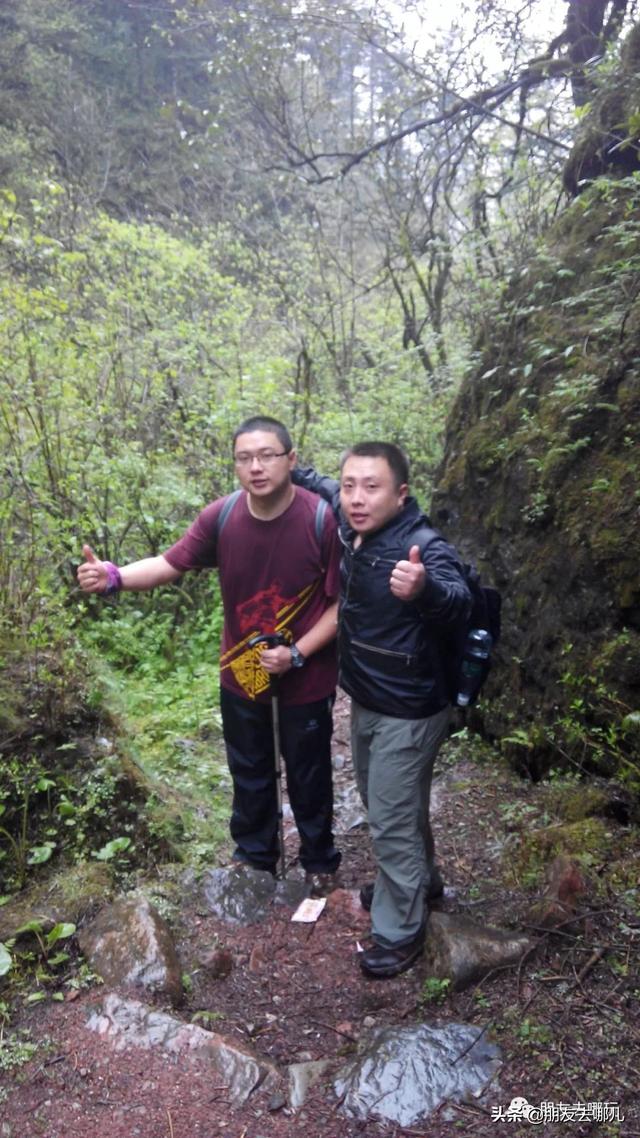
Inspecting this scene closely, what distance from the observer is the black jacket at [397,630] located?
312 cm

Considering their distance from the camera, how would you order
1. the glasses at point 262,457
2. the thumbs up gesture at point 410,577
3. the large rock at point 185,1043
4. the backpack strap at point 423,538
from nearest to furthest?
the large rock at point 185,1043 → the thumbs up gesture at point 410,577 → the backpack strap at point 423,538 → the glasses at point 262,457

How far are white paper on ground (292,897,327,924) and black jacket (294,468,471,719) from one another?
1.21m

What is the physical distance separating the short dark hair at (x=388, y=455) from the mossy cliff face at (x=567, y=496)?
1475mm

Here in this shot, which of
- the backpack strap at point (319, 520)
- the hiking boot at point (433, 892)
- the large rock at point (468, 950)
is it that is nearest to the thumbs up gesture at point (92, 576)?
the backpack strap at point (319, 520)

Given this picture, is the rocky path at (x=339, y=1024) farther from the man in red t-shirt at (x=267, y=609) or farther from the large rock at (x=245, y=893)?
the man in red t-shirt at (x=267, y=609)

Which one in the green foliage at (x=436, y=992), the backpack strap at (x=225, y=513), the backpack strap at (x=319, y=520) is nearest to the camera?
the green foliage at (x=436, y=992)

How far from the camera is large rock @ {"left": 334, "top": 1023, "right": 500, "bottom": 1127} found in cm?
240

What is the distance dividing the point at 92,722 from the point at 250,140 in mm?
13242

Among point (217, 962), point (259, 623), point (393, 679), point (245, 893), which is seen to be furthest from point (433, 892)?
point (259, 623)

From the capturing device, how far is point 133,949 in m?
2.93

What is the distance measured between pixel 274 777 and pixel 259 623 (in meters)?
0.87

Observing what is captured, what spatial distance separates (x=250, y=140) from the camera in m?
13.9

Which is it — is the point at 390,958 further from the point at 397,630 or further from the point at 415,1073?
the point at 397,630

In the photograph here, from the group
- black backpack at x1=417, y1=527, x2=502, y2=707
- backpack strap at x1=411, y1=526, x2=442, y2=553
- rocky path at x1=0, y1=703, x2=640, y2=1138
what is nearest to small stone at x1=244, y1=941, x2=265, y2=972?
rocky path at x1=0, y1=703, x2=640, y2=1138
